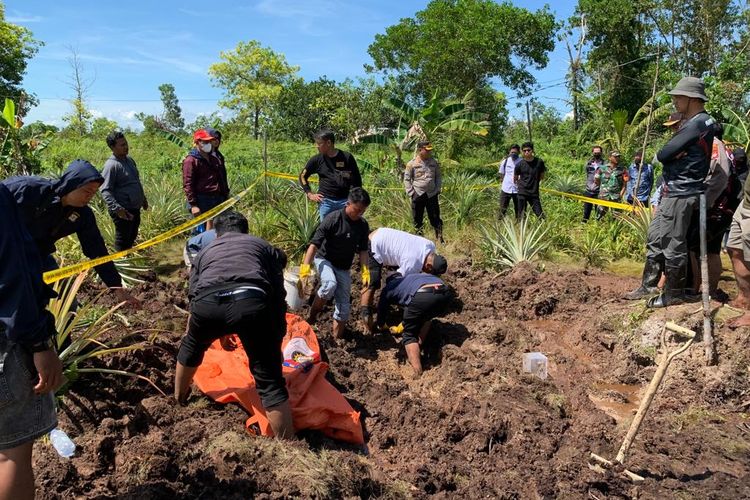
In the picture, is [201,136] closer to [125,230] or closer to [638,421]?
[125,230]

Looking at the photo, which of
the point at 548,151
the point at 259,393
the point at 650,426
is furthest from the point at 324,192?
the point at 548,151

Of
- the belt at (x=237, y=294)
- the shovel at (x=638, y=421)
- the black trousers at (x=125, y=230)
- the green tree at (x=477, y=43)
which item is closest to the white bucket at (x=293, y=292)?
the black trousers at (x=125, y=230)

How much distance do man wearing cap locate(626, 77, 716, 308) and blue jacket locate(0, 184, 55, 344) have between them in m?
4.79

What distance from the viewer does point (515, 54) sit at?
21859mm

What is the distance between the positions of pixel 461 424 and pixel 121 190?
15.6 feet

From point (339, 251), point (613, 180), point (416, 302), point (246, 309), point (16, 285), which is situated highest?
point (613, 180)

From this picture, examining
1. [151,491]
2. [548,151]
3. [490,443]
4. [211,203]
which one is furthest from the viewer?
[548,151]

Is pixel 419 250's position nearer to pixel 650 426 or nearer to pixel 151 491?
pixel 650 426

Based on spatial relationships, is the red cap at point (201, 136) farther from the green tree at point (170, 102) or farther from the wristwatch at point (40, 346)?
the green tree at point (170, 102)

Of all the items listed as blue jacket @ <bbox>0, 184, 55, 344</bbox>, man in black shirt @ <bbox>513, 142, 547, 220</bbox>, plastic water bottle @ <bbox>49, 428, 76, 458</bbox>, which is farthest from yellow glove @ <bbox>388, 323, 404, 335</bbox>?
man in black shirt @ <bbox>513, 142, 547, 220</bbox>

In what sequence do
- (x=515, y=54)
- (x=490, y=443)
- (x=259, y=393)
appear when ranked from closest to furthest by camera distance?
(x=259, y=393) < (x=490, y=443) < (x=515, y=54)

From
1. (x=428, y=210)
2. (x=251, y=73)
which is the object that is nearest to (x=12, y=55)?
(x=251, y=73)

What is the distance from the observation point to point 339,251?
5359mm

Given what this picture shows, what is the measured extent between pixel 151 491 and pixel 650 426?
3253 millimetres
